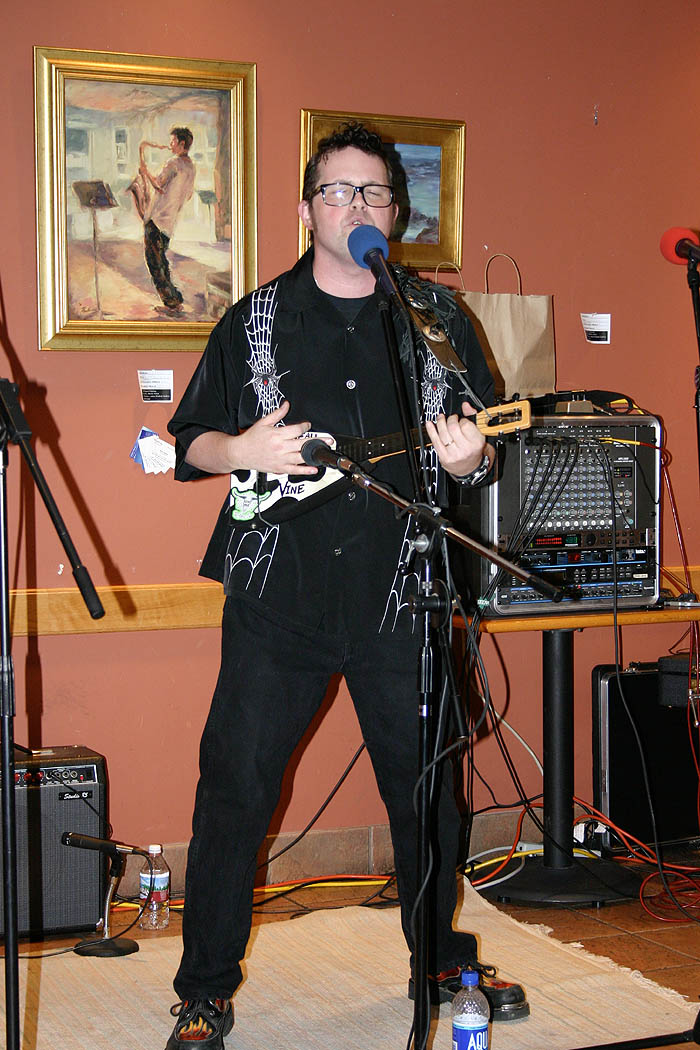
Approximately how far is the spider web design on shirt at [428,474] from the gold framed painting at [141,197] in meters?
1.09

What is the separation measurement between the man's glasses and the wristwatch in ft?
1.74

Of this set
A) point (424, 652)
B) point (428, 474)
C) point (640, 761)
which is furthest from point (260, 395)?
point (640, 761)

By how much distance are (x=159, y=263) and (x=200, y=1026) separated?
1.92m

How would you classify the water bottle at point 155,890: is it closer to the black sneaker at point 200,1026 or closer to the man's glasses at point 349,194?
the black sneaker at point 200,1026

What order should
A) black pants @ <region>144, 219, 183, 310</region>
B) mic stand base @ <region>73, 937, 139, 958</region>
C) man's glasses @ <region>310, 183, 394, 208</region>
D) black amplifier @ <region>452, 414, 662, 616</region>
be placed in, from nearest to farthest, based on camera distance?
1. man's glasses @ <region>310, 183, 394, 208</region>
2. mic stand base @ <region>73, 937, 139, 958</region>
3. black amplifier @ <region>452, 414, 662, 616</region>
4. black pants @ <region>144, 219, 183, 310</region>

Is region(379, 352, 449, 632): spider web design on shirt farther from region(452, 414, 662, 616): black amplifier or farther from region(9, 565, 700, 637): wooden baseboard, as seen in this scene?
region(9, 565, 700, 637): wooden baseboard

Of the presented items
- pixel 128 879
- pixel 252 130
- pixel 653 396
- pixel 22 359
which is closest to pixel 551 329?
pixel 653 396

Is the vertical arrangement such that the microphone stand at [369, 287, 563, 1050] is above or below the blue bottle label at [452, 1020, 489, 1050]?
above

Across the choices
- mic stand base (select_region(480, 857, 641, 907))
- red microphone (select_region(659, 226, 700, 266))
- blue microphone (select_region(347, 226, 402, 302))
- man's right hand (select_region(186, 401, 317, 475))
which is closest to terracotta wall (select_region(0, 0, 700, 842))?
mic stand base (select_region(480, 857, 641, 907))

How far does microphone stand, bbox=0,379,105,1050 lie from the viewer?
5.08 ft

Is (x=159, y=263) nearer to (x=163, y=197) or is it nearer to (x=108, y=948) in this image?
(x=163, y=197)

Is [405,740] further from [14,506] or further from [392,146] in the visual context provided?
[392,146]

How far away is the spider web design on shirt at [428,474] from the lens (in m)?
2.24

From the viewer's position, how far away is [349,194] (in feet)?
7.09
